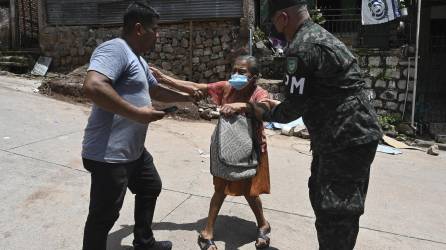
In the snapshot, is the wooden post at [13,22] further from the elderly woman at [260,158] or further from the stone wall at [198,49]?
the elderly woman at [260,158]

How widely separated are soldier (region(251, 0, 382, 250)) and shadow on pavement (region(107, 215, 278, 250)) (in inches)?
44.4

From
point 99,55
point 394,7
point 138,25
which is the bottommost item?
point 99,55

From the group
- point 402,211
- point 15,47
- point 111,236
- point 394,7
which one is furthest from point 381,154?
point 15,47

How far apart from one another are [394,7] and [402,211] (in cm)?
735

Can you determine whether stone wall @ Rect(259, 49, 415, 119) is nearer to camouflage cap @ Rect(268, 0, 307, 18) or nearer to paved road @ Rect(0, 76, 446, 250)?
paved road @ Rect(0, 76, 446, 250)

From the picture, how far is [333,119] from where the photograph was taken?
90.0 inches

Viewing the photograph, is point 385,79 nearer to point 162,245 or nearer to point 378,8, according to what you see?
point 378,8

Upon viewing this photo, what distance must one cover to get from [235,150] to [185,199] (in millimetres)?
1357

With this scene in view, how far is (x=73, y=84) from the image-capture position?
9.49 meters

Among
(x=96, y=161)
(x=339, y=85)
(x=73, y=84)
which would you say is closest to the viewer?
(x=339, y=85)

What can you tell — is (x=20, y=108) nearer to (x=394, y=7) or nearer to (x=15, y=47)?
(x=15, y=47)

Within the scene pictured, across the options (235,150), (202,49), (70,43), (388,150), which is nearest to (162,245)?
(235,150)

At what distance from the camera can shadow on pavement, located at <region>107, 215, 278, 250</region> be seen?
3352 mm

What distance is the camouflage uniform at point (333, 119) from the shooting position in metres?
2.20
